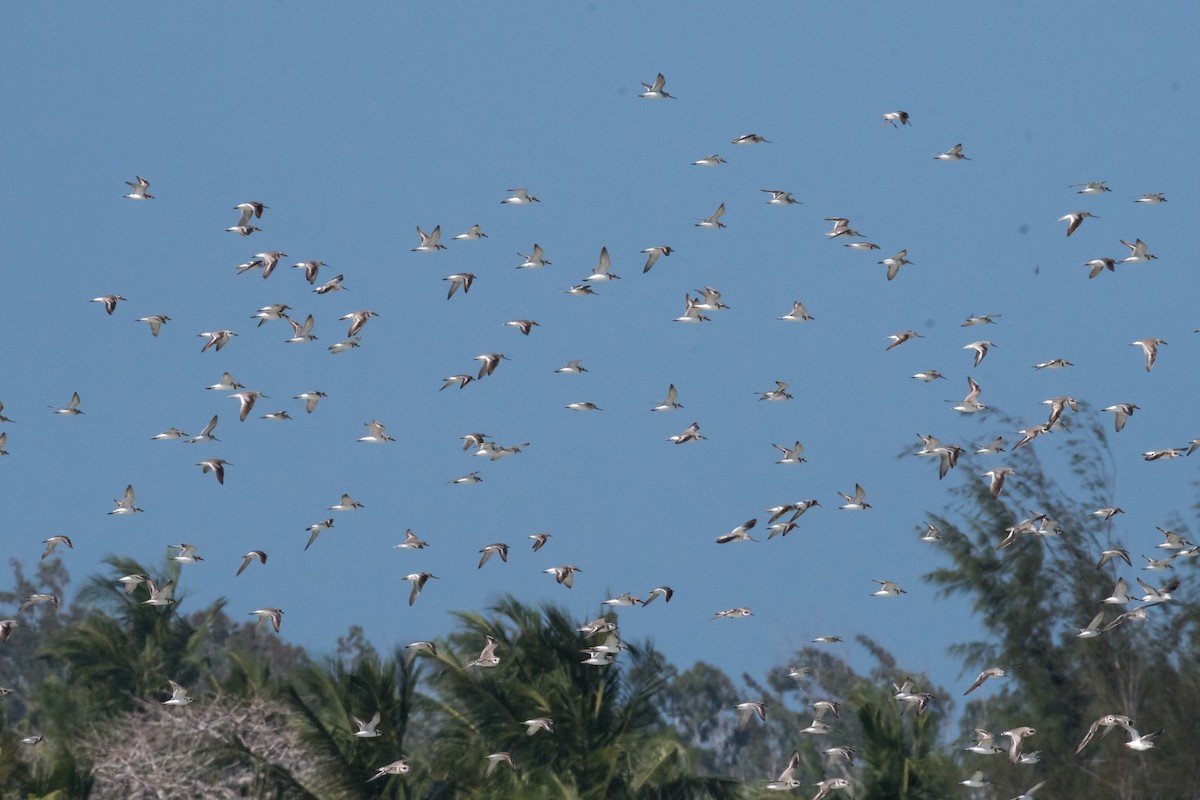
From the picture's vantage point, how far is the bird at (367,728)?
813 inches

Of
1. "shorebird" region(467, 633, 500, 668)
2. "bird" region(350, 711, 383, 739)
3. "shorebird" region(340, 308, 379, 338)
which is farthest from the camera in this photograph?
"shorebird" region(340, 308, 379, 338)

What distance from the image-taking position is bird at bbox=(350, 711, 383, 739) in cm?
2066

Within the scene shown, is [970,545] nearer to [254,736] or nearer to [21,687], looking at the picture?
[254,736]

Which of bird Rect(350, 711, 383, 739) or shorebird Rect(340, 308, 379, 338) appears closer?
bird Rect(350, 711, 383, 739)

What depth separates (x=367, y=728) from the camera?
20781 millimetres

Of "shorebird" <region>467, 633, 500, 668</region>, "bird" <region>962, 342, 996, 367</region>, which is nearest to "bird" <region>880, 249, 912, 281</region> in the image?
"bird" <region>962, 342, 996, 367</region>

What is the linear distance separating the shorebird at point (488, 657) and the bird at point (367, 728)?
160 centimetres

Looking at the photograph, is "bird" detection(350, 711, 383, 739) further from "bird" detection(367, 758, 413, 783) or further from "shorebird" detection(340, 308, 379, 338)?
"shorebird" detection(340, 308, 379, 338)

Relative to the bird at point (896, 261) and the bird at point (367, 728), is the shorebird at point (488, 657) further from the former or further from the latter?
the bird at point (896, 261)

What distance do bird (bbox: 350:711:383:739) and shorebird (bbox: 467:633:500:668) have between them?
5.26 ft

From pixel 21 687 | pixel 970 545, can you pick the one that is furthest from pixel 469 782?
pixel 21 687

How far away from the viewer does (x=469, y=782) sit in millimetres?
21500

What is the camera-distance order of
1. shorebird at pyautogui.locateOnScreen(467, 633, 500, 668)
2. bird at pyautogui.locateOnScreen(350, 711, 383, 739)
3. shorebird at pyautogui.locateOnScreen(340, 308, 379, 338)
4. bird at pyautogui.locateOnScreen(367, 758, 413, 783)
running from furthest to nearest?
shorebird at pyautogui.locateOnScreen(340, 308, 379, 338) < shorebird at pyautogui.locateOnScreen(467, 633, 500, 668) < bird at pyautogui.locateOnScreen(350, 711, 383, 739) < bird at pyautogui.locateOnScreen(367, 758, 413, 783)

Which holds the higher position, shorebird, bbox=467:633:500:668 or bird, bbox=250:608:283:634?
shorebird, bbox=467:633:500:668
